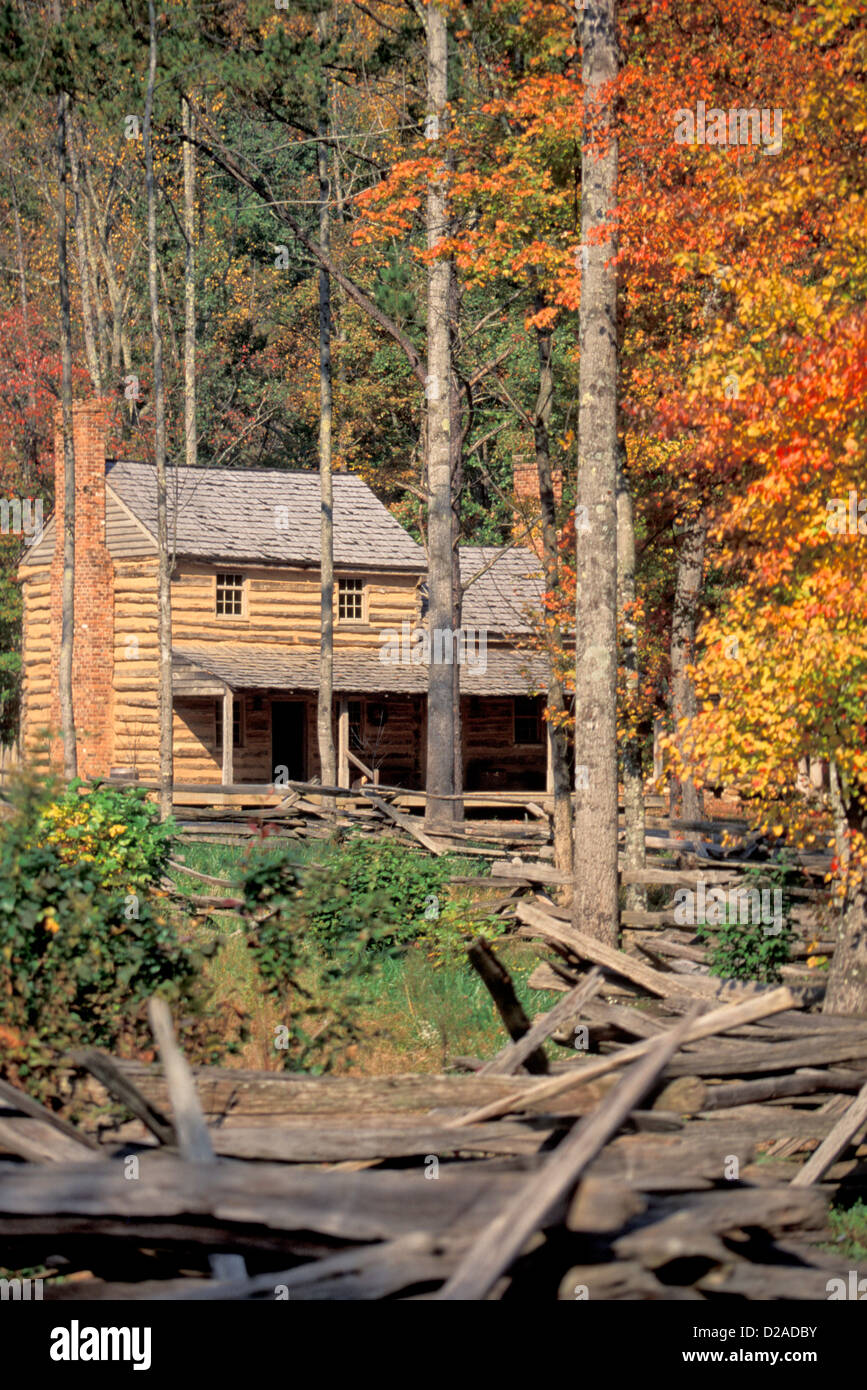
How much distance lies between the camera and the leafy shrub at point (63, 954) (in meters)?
7.53

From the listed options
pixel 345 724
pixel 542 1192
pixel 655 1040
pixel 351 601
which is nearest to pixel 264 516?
pixel 351 601

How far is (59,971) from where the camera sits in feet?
25.7

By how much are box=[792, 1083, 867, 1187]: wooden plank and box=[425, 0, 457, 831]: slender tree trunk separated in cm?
1550

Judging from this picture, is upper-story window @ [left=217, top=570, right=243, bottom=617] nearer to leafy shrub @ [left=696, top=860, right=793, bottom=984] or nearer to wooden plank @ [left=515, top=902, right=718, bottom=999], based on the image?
leafy shrub @ [left=696, top=860, right=793, bottom=984]

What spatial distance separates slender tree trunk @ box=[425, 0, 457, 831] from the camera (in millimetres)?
23984

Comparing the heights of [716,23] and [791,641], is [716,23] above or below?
above

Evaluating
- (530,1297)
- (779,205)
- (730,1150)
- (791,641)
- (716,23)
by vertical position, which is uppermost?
(716,23)

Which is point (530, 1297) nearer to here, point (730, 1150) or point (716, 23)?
point (730, 1150)

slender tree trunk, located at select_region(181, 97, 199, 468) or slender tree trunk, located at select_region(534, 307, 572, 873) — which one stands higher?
slender tree trunk, located at select_region(181, 97, 199, 468)

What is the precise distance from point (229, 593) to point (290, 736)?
13.2 feet

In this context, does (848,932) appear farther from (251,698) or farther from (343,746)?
(251,698)

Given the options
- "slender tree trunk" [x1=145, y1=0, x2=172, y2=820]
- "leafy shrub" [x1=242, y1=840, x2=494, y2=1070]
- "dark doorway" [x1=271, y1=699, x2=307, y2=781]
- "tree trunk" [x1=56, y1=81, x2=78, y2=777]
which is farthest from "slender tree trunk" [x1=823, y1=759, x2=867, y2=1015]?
"dark doorway" [x1=271, y1=699, x2=307, y2=781]

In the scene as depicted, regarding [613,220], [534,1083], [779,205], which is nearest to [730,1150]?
[534,1083]
